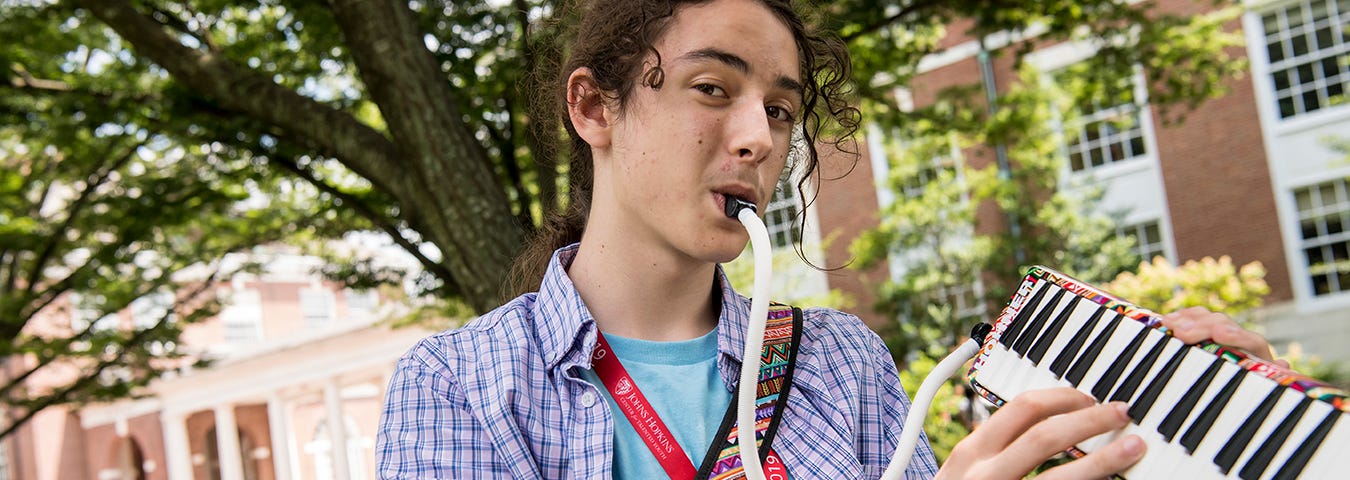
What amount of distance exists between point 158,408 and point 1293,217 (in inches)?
1241

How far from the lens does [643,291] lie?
187cm

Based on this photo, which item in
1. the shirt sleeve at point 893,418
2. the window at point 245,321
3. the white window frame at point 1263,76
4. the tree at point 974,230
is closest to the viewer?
the shirt sleeve at point 893,418

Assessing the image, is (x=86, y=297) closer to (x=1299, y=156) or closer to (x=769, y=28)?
(x=769, y=28)

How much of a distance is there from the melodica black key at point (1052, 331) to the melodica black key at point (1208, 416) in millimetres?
223

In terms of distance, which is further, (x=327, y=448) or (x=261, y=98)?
(x=327, y=448)

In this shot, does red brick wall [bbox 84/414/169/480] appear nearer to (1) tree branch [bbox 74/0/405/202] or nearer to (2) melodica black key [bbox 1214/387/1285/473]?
(1) tree branch [bbox 74/0/405/202]

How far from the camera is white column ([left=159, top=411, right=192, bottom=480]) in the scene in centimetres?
3547

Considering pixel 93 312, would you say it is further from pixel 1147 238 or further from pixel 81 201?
pixel 1147 238

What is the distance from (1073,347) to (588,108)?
0.88 m

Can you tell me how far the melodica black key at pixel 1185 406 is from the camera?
1228mm

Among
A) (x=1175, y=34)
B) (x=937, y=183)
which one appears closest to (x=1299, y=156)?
(x=937, y=183)

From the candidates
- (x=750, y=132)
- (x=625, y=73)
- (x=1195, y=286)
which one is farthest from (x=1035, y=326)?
(x=1195, y=286)

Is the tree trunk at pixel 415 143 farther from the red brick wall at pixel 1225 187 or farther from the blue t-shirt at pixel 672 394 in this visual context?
the red brick wall at pixel 1225 187

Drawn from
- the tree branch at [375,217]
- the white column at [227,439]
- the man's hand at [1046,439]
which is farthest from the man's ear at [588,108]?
the white column at [227,439]
